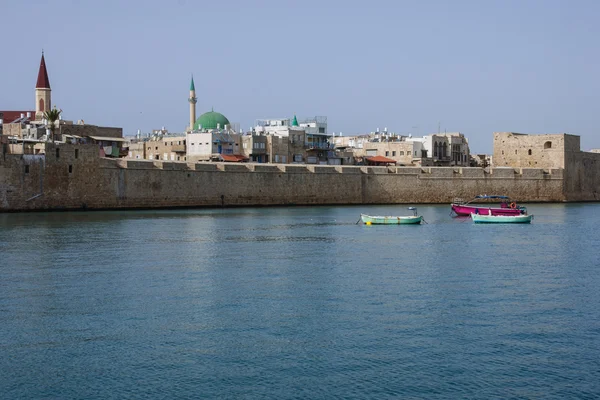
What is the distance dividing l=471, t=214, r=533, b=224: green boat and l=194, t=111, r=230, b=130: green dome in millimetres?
27850

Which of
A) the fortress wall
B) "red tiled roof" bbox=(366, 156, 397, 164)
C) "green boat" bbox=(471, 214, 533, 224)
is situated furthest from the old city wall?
"green boat" bbox=(471, 214, 533, 224)

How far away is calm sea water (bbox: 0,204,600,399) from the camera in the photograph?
10117 millimetres

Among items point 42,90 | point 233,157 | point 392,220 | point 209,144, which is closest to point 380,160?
point 233,157

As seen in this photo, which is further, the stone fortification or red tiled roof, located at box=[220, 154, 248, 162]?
the stone fortification

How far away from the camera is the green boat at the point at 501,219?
115 ft

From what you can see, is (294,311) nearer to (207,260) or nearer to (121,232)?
(207,260)

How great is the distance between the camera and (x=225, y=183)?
4238 cm

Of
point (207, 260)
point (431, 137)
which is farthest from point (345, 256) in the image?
point (431, 137)

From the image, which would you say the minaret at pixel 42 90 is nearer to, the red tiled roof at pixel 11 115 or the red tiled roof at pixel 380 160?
the red tiled roof at pixel 11 115

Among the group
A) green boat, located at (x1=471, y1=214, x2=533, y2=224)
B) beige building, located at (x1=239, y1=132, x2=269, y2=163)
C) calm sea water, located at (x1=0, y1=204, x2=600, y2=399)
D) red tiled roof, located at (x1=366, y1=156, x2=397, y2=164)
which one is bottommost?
calm sea water, located at (x1=0, y1=204, x2=600, y2=399)

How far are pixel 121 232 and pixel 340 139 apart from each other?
155 feet

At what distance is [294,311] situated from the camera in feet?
46.0

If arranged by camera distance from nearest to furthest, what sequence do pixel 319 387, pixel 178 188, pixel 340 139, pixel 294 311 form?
1. pixel 319 387
2. pixel 294 311
3. pixel 178 188
4. pixel 340 139

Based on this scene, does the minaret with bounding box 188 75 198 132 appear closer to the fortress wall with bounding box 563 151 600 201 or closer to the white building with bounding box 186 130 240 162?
the white building with bounding box 186 130 240 162
